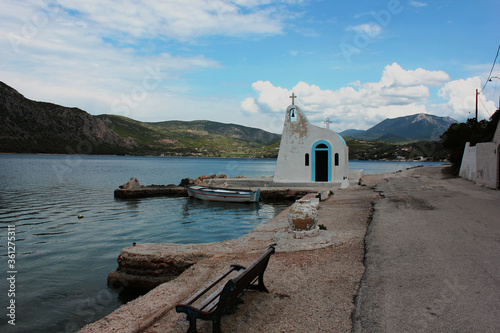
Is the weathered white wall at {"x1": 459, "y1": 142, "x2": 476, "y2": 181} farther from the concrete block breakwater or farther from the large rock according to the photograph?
the large rock

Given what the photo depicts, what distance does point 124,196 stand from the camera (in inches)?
1084

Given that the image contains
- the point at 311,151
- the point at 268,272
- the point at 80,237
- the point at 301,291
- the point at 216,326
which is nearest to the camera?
the point at 216,326

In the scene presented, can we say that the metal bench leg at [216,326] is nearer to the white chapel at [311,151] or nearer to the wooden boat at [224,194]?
the wooden boat at [224,194]

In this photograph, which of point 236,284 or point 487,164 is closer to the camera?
point 236,284

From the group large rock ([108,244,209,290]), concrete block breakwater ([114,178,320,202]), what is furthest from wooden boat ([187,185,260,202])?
large rock ([108,244,209,290])

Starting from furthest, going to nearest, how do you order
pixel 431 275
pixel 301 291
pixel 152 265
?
pixel 152 265, pixel 431 275, pixel 301 291

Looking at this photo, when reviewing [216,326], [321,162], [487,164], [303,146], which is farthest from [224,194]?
[216,326]

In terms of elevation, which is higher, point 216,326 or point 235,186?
point 216,326

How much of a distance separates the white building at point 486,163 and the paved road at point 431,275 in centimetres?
907

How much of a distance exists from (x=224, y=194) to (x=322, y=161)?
289 inches

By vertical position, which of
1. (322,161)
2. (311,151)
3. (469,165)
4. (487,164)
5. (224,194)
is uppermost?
(311,151)

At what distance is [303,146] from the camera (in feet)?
76.6

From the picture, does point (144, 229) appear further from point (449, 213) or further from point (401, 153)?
point (401, 153)

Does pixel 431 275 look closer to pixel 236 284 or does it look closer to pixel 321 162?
pixel 236 284
